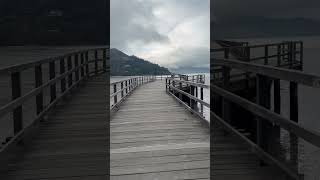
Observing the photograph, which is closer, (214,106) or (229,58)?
(229,58)

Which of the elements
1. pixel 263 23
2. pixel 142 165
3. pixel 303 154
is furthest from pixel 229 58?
pixel 142 165

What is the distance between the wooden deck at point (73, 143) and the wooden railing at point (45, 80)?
0.06 m

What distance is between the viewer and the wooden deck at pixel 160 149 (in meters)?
2.71

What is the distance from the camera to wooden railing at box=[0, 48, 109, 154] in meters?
2.13

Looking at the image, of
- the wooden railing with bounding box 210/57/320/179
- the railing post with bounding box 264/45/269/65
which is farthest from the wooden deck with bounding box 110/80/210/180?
the railing post with bounding box 264/45/269/65

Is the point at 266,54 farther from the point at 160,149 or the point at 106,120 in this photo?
the point at 160,149

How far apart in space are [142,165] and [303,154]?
3.77 ft

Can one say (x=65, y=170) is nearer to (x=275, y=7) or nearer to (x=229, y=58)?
(x=229, y=58)

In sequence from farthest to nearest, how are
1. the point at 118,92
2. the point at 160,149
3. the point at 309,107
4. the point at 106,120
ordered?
1. the point at 118,92
2. the point at 160,149
3. the point at 106,120
4. the point at 309,107

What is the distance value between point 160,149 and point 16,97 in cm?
137

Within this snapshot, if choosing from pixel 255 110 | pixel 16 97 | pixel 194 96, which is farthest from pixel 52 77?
pixel 194 96

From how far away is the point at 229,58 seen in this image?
7.58 feet

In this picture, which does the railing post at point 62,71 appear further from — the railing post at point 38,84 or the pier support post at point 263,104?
the pier support post at point 263,104

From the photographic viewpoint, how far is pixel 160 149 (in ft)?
11.1
